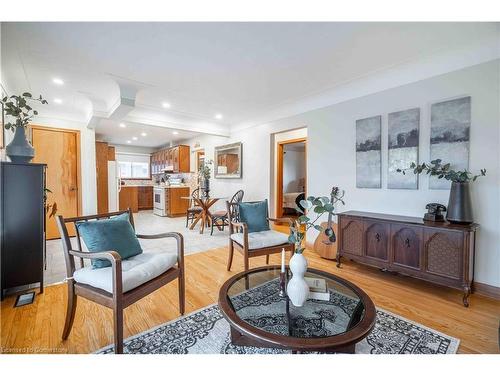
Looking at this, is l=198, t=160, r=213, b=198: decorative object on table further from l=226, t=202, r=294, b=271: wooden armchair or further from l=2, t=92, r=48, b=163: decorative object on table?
l=2, t=92, r=48, b=163: decorative object on table

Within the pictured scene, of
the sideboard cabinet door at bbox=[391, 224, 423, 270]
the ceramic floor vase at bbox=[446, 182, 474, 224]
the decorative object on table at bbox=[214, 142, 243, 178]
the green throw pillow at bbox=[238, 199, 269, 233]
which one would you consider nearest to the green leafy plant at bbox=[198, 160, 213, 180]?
the decorative object on table at bbox=[214, 142, 243, 178]

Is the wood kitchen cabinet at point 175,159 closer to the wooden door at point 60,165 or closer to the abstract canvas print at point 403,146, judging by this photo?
the wooden door at point 60,165

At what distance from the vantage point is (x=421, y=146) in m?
2.53

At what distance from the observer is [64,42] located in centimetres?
210

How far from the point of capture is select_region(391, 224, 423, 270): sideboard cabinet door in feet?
7.30

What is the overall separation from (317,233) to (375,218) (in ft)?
3.77

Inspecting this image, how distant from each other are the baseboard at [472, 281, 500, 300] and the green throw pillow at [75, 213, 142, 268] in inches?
124

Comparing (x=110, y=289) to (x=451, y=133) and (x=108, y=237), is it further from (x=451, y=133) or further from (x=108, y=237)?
(x=451, y=133)

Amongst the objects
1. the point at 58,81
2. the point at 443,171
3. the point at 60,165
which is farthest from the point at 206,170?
the point at 443,171

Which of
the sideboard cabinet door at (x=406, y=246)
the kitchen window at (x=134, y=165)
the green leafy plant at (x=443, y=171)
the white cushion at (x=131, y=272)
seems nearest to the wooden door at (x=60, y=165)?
the white cushion at (x=131, y=272)

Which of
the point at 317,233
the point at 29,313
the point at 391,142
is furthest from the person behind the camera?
the point at 317,233

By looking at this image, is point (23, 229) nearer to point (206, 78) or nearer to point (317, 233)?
point (206, 78)

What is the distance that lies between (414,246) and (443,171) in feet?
2.64
